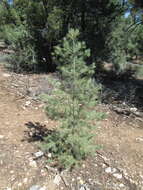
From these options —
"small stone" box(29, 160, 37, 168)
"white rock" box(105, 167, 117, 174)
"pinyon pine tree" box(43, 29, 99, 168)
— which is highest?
"pinyon pine tree" box(43, 29, 99, 168)

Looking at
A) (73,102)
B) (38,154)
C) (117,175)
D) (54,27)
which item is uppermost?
(54,27)

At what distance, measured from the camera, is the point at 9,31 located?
7906mm

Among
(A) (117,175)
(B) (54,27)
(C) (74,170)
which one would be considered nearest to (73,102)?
(C) (74,170)

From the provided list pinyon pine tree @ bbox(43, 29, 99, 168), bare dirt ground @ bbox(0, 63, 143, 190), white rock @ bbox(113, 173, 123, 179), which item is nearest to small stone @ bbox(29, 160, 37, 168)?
bare dirt ground @ bbox(0, 63, 143, 190)

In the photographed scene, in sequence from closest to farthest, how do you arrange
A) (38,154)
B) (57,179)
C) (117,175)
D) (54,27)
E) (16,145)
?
1. (57,179)
2. (117,175)
3. (38,154)
4. (16,145)
5. (54,27)

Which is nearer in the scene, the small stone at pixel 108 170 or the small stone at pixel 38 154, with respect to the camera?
the small stone at pixel 108 170

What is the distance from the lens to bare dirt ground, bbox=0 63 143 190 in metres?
2.42

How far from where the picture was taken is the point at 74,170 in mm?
2586

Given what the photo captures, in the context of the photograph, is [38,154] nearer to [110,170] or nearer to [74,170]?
[74,170]

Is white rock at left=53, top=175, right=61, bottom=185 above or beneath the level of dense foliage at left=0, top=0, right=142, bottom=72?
beneath

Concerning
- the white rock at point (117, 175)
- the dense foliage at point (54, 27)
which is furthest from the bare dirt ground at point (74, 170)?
the dense foliage at point (54, 27)

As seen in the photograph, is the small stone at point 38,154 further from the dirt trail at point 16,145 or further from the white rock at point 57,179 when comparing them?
the white rock at point 57,179

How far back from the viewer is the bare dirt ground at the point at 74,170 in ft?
7.94

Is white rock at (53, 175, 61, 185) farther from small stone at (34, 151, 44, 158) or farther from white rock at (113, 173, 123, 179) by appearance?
white rock at (113, 173, 123, 179)
